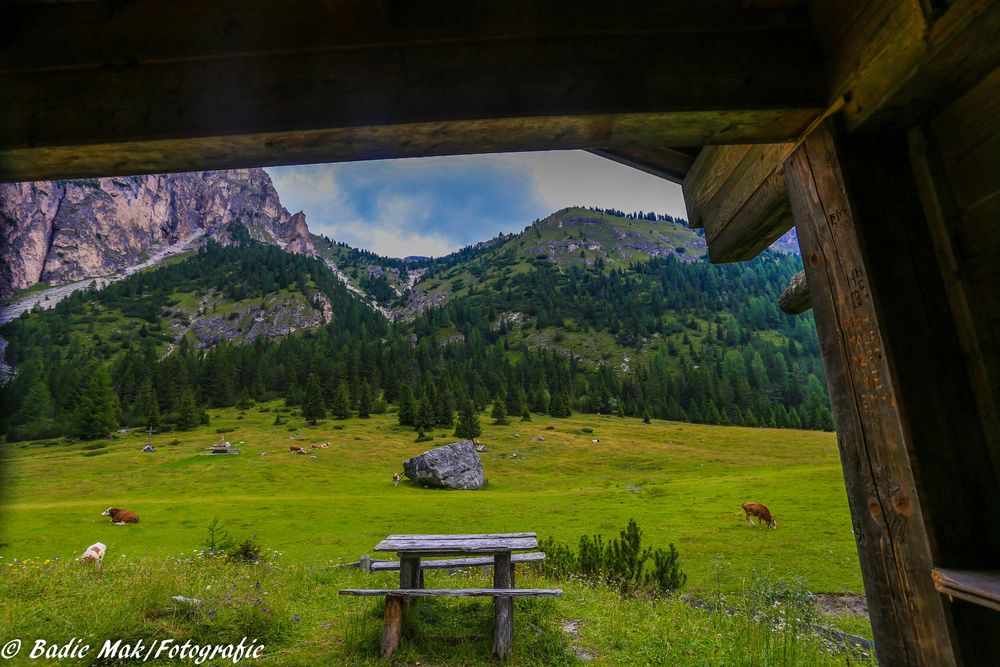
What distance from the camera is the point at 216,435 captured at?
6431cm

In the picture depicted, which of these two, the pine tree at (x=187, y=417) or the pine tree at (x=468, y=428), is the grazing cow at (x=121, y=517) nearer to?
the pine tree at (x=468, y=428)

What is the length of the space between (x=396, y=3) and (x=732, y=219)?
2.34 m

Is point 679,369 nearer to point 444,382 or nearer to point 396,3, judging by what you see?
point 444,382

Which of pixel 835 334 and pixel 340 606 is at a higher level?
pixel 835 334

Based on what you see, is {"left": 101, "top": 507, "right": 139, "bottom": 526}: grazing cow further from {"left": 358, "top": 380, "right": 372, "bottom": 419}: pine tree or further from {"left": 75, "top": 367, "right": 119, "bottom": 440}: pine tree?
{"left": 75, "top": 367, "right": 119, "bottom": 440}: pine tree

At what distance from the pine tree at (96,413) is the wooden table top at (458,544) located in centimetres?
8346

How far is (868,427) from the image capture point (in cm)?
199

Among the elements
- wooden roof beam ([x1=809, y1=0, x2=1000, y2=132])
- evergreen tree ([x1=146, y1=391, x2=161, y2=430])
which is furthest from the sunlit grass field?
evergreen tree ([x1=146, y1=391, x2=161, y2=430])

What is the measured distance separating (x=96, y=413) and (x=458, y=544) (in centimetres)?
8584

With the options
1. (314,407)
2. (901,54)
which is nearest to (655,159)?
(901,54)

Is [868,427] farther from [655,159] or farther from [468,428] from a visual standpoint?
[468,428]

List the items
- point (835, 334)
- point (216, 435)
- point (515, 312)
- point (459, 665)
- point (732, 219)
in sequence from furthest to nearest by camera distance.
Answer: point (515, 312) → point (216, 435) → point (459, 665) → point (732, 219) → point (835, 334)

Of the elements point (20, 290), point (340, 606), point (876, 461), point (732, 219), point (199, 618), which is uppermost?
point (20, 290)

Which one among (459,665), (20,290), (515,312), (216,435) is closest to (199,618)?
(459,665)
